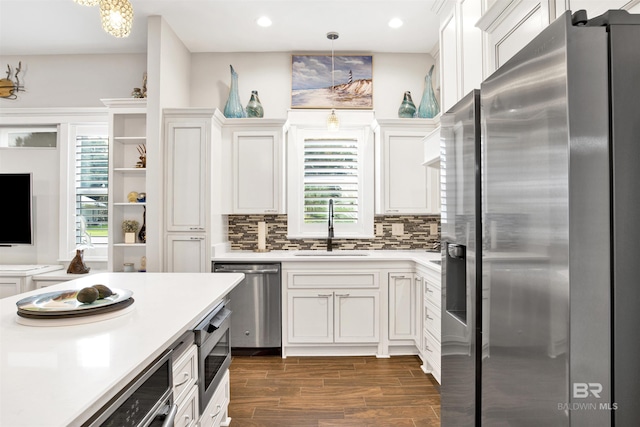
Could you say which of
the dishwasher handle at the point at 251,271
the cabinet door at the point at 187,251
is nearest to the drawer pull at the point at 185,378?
the dishwasher handle at the point at 251,271

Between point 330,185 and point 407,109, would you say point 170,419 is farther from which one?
point 407,109

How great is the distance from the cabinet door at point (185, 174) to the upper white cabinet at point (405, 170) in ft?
5.81

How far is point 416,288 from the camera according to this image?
11.1 feet

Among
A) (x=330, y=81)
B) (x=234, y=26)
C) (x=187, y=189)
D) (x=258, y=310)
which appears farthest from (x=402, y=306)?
(x=234, y=26)

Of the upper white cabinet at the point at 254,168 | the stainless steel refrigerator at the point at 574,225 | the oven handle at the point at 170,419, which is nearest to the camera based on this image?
the stainless steel refrigerator at the point at 574,225

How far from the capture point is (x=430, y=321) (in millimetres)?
2969

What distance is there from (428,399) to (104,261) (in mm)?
3505

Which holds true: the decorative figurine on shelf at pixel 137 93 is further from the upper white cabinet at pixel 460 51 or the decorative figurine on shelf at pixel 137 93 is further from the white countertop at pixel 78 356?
the upper white cabinet at pixel 460 51

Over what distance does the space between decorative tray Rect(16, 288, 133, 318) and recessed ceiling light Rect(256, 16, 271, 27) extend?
9.30ft

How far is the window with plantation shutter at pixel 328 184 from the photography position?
403cm

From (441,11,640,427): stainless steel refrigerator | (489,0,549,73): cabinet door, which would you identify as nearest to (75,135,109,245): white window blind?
(489,0,549,73): cabinet door

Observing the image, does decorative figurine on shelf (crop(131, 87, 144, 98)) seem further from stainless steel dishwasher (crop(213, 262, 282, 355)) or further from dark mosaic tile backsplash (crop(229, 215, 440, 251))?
stainless steel dishwasher (crop(213, 262, 282, 355))

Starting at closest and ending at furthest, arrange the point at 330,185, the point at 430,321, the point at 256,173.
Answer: the point at 430,321 < the point at 256,173 < the point at 330,185

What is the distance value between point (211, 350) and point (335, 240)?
8.13 feet
